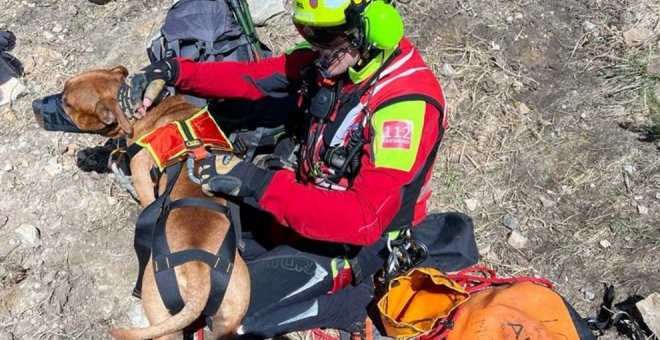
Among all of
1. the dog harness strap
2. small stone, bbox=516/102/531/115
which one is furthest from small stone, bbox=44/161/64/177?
small stone, bbox=516/102/531/115

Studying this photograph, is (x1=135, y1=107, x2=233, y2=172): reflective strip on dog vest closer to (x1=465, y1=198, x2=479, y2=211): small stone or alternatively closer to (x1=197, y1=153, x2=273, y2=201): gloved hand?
(x1=197, y1=153, x2=273, y2=201): gloved hand

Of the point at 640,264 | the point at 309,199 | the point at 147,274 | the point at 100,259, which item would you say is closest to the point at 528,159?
the point at 640,264

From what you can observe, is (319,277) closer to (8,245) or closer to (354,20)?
(354,20)

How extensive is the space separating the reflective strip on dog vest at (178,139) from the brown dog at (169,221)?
15 centimetres

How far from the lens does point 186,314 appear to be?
3574 millimetres

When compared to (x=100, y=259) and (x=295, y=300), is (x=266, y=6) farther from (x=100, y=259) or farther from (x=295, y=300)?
(x=295, y=300)

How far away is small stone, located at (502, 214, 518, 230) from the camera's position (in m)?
4.90

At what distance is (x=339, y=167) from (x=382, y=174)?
0.37 metres

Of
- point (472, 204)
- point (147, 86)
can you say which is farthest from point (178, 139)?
point (472, 204)

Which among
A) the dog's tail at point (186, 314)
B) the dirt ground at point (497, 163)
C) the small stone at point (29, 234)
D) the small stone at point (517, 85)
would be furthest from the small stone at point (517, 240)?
the small stone at point (29, 234)

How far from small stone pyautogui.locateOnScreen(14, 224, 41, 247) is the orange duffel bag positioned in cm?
275

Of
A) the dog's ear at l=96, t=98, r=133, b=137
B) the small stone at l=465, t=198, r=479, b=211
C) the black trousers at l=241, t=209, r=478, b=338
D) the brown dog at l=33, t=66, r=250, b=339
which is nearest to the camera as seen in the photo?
the brown dog at l=33, t=66, r=250, b=339

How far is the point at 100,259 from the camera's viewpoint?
16.6 ft

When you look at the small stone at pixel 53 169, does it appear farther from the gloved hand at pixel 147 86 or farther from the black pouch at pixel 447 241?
the black pouch at pixel 447 241
